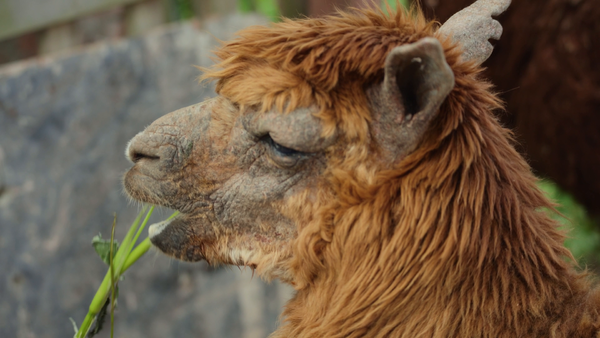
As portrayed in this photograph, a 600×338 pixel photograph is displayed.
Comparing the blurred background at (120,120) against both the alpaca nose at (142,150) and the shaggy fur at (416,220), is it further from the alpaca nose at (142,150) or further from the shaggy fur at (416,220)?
the shaggy fur at (416,220)

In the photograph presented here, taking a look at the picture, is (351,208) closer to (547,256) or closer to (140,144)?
(547,256)

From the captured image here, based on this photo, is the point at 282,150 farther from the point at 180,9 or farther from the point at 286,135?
the point at 180,9

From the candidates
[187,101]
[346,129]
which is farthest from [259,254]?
[187,101]

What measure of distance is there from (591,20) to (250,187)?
9.21 feet

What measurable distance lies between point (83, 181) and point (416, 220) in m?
2.99

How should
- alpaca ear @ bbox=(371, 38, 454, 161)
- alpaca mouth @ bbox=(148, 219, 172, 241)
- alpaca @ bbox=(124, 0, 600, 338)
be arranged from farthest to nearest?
1. alpaca mouth @ bbox=(148, 219, 172, 241)
2. alpaca @ bbox=(124, 0, 600, 338)
3. alpaca ear @ bbox=(371, 38, 454, 161)

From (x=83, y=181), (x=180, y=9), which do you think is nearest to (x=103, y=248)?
(x=83, y=181)

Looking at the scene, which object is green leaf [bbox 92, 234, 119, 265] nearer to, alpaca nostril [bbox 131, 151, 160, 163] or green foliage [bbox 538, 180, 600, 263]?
alpaca nostril [bbox 131, 151, 160, 163]

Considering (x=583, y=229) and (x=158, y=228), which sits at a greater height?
(x=158, y=228)

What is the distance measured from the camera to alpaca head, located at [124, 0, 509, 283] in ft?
5.08

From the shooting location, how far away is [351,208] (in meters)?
1.58

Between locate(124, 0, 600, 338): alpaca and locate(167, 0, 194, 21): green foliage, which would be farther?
locate(167, 0, 194, 21): green foliage

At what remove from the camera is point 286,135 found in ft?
5.20

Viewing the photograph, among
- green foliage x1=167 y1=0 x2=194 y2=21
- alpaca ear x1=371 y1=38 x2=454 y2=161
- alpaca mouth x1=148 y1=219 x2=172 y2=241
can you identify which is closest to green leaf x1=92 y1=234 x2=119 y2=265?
alpaca mouth x1=148 y1=219 x2=172 y2=241
